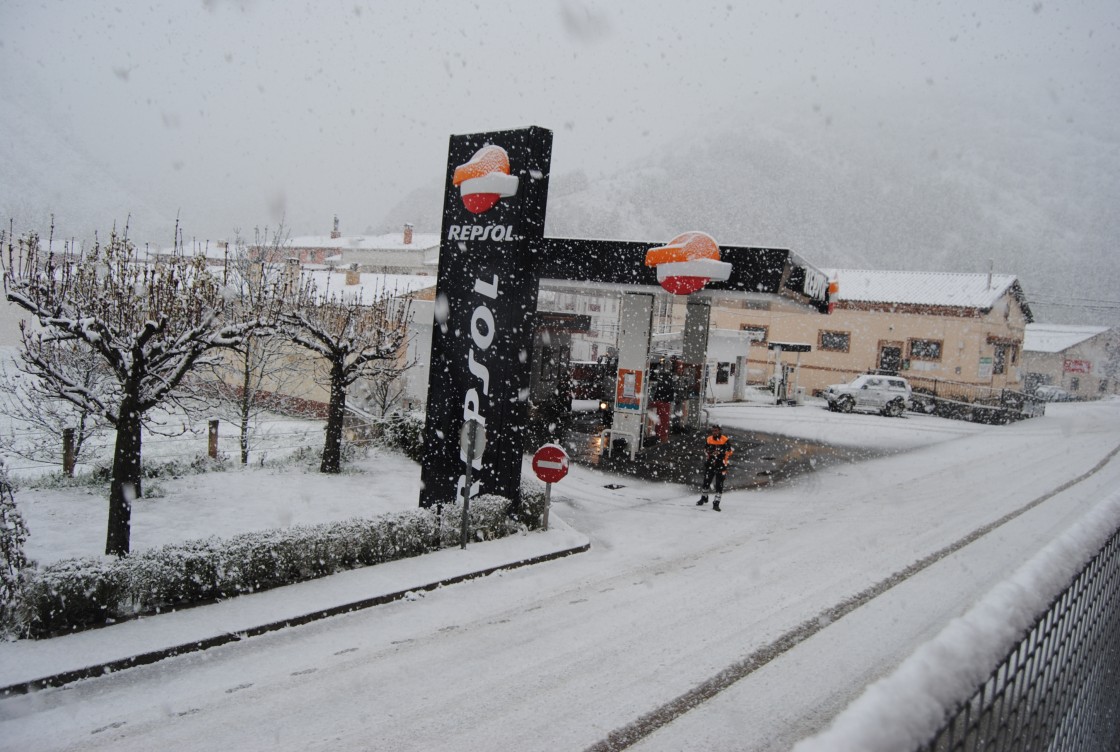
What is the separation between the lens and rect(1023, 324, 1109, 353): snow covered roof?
62097 mm

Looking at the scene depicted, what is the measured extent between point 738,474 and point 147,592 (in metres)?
13.5

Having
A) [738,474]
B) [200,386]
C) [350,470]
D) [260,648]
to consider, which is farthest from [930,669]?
[200,386]

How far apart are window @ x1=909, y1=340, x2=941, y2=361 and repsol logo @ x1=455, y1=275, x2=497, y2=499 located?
34.8 m

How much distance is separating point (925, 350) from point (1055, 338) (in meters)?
36.7

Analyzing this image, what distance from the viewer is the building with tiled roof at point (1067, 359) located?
62.2 metres

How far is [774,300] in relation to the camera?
17.9 m

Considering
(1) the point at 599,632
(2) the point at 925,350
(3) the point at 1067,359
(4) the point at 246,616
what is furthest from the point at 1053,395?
(4) the point at 246,616

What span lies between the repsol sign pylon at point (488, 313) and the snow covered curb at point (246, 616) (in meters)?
1.61

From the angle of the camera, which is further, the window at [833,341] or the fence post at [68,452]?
the window at [833,341]

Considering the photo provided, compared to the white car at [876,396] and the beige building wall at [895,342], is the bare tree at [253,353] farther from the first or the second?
the beige building wall at [895,342]

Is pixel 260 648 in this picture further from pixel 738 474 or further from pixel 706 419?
pixel 706 419

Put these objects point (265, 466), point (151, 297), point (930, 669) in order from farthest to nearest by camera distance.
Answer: point (265, 466), point (151, 297), point (930, 669)

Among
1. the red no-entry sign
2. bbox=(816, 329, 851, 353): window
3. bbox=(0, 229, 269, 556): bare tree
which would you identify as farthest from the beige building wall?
bbox=(0, 229, 269, 556): bare tree

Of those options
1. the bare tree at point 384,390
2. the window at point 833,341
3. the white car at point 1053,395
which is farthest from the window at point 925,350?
the bare tree at point 384,390
